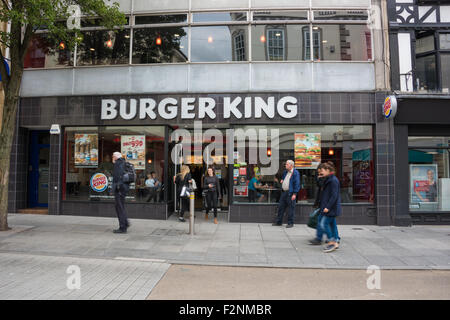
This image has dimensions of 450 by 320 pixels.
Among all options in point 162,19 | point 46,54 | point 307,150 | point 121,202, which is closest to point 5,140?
point 121,202

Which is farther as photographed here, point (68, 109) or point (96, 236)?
point (68, 109)

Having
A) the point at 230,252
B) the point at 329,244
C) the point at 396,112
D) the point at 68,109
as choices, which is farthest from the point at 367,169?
the point at 68,109

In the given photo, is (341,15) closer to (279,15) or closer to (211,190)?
Answer: (279,15)

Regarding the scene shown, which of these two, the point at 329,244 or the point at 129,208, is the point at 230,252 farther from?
the point at 129,208

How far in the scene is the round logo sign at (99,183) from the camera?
35.0 ft

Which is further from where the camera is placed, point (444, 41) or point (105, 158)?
point (105, 158)

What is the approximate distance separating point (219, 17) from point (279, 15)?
6.98 feet

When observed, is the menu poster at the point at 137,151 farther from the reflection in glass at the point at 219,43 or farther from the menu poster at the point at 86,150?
the reflection in glass at the point at 219,43

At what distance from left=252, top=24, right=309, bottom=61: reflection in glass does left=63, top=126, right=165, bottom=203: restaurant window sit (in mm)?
4457

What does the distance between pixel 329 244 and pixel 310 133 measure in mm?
4573

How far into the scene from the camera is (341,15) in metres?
10.1

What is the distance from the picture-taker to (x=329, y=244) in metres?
6.53

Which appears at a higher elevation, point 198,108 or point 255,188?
point 198,108

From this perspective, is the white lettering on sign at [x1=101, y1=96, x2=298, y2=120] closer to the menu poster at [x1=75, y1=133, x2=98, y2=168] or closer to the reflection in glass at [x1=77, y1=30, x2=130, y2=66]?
the menu poster at [x1=75, y1=133, x2=98, y2=168]
